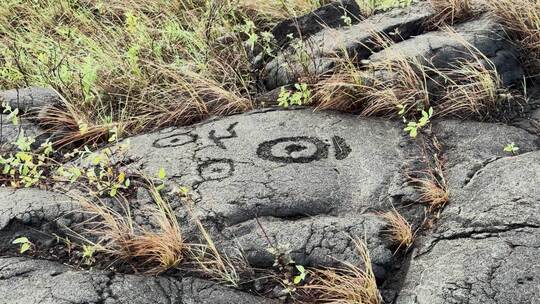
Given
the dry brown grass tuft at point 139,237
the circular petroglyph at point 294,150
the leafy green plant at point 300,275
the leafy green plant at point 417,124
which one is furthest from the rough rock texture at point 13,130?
the leafy green plant at point 417,124

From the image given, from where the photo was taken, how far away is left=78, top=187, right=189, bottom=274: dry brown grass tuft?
2915 mm

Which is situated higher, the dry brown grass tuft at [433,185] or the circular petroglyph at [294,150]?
the circular petroglyph at [294,150]

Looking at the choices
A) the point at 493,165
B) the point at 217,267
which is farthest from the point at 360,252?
the point at 493,165

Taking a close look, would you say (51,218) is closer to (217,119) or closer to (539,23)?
(217,119)

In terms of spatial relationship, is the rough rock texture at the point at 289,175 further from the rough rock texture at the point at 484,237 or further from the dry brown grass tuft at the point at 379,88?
the rough rock texture at the point at 484,237

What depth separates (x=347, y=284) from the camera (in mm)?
2686

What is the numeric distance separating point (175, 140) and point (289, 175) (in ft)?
2.97

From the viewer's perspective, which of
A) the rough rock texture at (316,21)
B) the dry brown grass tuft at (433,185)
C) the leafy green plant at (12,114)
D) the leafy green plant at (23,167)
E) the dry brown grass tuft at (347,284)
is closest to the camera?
the dry brown grass tuft at (347,284)

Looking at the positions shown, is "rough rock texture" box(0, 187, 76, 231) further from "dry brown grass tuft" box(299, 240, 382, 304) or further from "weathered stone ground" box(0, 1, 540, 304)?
"dry brown grass tuft" box(299, 240, 382, 304)

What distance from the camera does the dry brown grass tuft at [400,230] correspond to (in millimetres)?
2887

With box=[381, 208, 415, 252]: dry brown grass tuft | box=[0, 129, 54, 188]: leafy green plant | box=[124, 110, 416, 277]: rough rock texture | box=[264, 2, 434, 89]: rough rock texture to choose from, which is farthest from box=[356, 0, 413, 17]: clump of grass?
box=[0, 129, 54, 188]: leafy green plant

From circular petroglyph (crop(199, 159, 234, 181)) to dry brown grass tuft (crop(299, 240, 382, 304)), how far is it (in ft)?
2.78

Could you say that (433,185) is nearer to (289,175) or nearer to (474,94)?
(289,175)

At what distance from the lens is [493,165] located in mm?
3219
